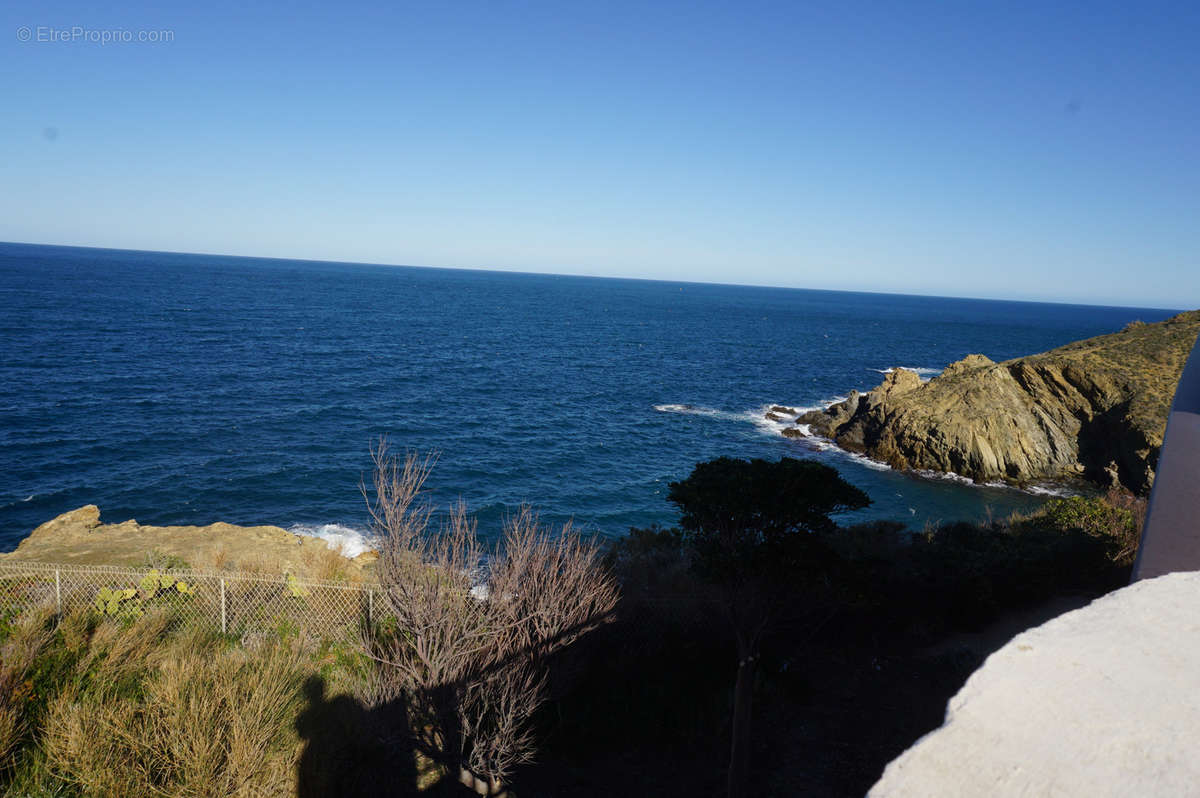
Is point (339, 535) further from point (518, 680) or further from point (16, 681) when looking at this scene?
point (518, 680)

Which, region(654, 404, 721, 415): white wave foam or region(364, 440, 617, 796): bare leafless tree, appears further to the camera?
region(654, 404, 721, 415): white wave foam

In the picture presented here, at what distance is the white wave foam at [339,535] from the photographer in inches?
936

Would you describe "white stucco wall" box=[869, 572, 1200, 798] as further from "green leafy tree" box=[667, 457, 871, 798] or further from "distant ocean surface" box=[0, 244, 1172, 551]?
"distant ocean surface" box=[0, 244, 1172, 551]

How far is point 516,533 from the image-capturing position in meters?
9.34

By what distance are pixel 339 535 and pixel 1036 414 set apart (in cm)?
3665

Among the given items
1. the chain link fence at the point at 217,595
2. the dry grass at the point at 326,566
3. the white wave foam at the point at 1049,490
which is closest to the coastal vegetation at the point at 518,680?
the chain link fence at the point at 217,595

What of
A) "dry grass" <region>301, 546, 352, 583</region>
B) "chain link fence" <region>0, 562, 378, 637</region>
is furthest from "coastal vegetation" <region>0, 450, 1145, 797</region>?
"dry grass" <region>301, 546, 352, 583</region>

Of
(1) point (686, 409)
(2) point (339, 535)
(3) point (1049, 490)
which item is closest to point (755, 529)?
(2) point (339, 535)

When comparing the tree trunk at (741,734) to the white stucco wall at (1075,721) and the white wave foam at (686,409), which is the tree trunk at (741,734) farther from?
the white wave foam at (686,409)

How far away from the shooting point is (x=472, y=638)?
880 cm

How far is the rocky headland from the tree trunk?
29.7ft

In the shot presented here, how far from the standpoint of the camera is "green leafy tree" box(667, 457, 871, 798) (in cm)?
943

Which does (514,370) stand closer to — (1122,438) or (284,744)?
(1122,438)

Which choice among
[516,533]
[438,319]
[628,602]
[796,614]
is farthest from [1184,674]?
[438,319]
